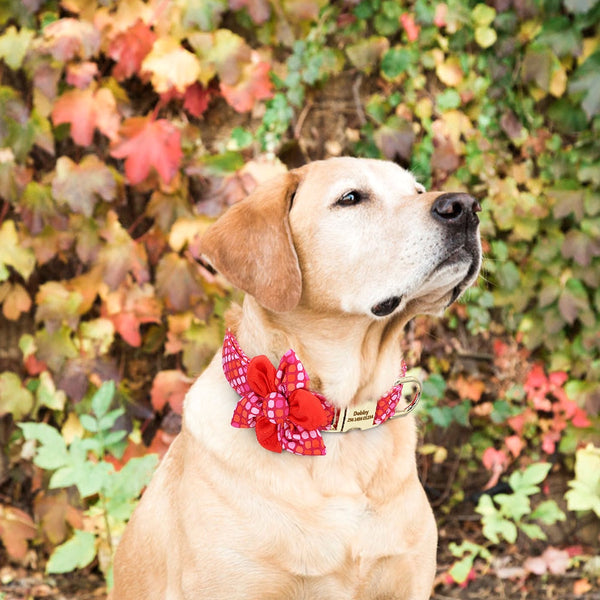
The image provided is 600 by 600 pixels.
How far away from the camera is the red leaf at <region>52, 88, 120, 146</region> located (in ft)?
11.7

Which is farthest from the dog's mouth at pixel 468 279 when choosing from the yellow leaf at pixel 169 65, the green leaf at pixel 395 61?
the green leaf at pixel 395 61

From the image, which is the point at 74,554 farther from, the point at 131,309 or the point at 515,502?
the point at 515,502

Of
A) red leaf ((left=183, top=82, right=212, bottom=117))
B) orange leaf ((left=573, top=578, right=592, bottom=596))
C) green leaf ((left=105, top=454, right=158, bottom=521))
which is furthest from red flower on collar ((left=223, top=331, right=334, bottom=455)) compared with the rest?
orange leaf ((left=573, top=578, right=592, bottom=596))

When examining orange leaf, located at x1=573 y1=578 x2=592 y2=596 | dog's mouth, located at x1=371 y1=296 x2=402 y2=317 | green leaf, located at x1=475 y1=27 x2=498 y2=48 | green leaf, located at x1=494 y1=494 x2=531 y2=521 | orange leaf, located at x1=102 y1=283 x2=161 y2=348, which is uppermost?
green leaf, located at x1=475 y1=27 x2=498 y2=48

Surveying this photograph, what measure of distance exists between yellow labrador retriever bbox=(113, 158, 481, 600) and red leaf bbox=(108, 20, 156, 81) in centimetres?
140

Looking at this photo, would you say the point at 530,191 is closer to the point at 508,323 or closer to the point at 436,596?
the point at 508,323

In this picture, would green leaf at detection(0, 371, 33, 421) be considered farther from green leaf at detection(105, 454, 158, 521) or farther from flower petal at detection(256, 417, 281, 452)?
flower petal at detection(256, 417, 281, 452)

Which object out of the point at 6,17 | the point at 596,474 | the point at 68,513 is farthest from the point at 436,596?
the point at 6,17

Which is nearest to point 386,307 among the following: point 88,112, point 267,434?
point 267,434

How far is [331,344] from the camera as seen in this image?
2424mm

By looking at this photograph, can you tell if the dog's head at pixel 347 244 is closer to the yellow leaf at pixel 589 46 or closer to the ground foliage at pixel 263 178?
the ground foliage at pixel 263 178

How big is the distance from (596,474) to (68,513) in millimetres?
2366

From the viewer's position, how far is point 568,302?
399 centimetres

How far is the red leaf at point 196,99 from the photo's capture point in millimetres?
3682
